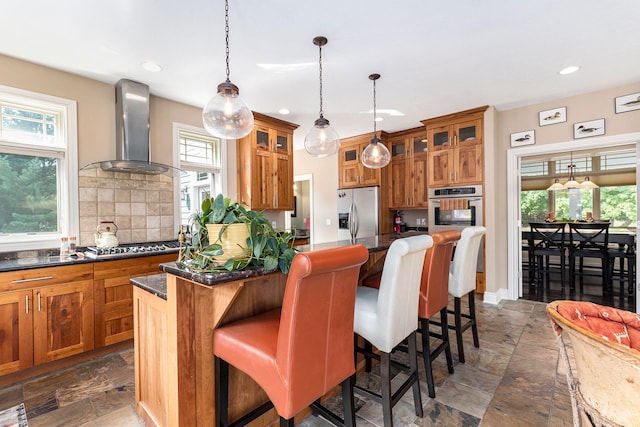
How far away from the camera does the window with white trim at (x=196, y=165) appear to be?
3789 mm

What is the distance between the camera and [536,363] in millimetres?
2396

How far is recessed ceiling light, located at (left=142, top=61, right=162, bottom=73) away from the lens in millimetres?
2733

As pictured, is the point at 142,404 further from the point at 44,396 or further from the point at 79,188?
the point at 79,188

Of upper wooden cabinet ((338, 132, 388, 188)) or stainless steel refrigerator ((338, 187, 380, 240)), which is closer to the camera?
stainless steel refrigerator ((338, 187, 380, 240))

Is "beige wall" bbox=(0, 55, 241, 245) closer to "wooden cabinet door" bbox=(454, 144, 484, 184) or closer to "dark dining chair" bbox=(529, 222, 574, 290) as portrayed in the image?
"wooden cabinet door" bbox=(454, 144, 484, 184)

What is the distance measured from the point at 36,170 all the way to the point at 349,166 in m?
4.36

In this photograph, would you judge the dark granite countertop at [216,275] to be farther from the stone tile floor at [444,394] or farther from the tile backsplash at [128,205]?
the tile backsplash at [128,205]

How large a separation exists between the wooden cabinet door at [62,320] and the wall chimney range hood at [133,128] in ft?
4.03

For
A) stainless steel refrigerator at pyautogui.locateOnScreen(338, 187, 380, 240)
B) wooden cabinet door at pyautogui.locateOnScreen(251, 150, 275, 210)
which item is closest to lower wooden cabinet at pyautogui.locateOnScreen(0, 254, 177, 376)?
wooden cabinet door at pyautogui.locateOnScreen(251, 150, 275, 210)

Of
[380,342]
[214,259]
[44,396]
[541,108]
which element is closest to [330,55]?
[214,259]

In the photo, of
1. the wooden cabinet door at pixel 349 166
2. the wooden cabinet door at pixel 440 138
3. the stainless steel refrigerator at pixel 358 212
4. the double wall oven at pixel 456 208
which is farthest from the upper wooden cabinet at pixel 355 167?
the double wall oven at pixel 456 208

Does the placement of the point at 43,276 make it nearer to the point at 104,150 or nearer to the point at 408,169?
the point at 104,150

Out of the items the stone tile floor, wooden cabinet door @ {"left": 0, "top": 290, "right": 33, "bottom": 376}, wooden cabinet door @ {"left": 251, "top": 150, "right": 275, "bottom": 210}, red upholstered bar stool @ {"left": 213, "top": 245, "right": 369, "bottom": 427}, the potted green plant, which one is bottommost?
the stone tile floor

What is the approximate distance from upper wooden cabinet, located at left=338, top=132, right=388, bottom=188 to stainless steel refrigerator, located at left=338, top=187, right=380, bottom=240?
14cm
